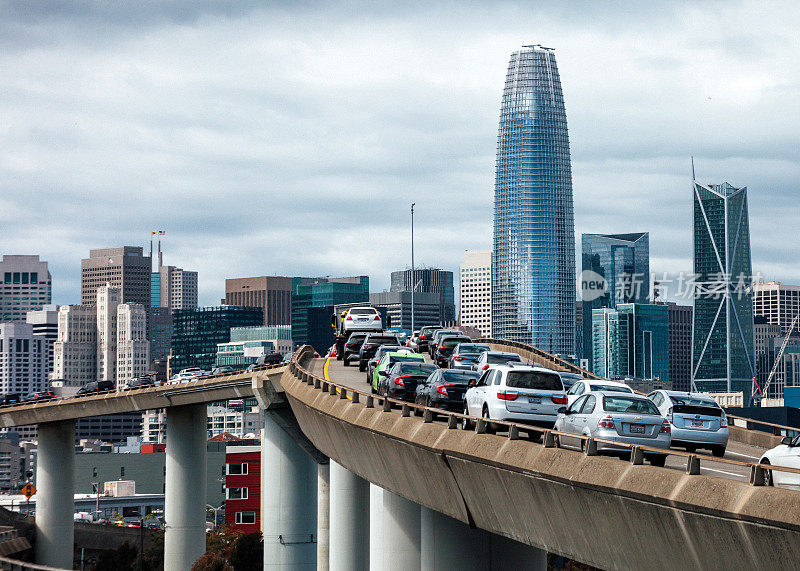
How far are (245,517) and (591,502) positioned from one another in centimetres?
13035

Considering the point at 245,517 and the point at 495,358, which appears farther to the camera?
the point at 245,517

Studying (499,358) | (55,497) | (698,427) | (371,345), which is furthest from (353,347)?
(698,427)

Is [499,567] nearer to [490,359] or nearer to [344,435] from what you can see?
[344,435]

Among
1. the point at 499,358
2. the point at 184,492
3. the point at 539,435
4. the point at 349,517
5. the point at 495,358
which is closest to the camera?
the point at 539,435

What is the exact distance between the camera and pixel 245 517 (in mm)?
145625

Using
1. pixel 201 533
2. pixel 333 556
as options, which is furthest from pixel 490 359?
pixel 201 533

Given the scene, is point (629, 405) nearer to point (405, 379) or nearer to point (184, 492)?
point (405, 379)

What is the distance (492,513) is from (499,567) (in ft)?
20.7

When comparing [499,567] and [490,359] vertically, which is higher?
A: [490,359]

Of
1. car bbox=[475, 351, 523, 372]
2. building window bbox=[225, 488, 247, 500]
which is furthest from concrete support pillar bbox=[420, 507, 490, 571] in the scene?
building window bbox=[225, 488, 247, 500]

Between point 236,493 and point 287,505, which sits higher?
point 287,505

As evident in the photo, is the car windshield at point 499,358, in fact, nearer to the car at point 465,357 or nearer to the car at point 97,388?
the car at point 465,357

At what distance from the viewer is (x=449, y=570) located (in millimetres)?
29828

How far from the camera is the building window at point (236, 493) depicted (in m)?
145
